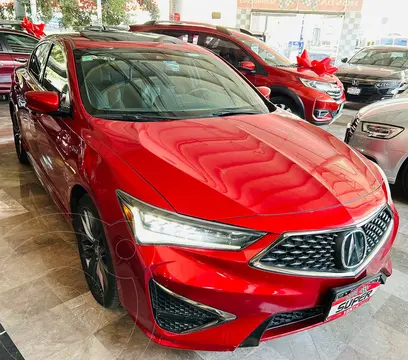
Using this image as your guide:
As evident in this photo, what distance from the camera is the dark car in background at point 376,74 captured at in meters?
6.84

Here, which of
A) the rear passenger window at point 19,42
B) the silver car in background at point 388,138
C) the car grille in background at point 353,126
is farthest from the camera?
the rear passenger window at point 19,42

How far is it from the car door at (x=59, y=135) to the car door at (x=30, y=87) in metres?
0.16

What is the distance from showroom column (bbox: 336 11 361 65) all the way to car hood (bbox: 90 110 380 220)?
10634mm

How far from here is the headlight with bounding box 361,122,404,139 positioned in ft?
10.5

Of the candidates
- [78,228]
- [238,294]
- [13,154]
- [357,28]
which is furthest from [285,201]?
[357,28]

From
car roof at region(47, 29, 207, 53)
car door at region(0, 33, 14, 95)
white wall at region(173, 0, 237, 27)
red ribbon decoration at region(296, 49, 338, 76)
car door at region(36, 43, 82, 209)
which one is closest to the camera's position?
car door at region(36, 43, 82, 209)

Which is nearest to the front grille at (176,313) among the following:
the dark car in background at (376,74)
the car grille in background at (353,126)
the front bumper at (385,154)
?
the front bumper at (385,154)

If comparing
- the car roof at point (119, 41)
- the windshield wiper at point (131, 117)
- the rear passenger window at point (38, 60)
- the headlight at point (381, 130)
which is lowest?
the headlight at point (381, 130)

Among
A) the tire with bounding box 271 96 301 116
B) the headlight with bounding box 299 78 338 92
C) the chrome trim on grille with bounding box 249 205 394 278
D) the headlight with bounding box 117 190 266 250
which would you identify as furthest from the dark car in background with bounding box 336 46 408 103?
the headlight with bounding box 117 190 266 250

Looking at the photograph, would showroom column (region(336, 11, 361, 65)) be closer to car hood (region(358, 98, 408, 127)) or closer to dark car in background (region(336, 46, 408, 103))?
dark car in background (region(336, 46, 408, 103))

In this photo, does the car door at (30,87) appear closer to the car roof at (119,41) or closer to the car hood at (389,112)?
the car roof at (119,41)

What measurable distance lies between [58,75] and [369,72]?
20.7ft

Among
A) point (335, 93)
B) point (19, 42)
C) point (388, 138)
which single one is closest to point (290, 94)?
point (335, 93)

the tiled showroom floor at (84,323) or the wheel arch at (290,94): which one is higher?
the wheel arch at (290,94)
